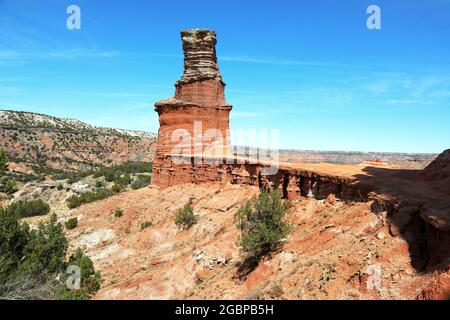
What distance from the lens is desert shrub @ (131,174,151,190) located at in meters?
51.7

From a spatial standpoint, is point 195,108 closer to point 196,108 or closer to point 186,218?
point 196,108

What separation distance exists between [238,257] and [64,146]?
3730 inches

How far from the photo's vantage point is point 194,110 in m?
31.3

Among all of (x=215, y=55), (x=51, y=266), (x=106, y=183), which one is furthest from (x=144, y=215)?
(x=106, y=183)

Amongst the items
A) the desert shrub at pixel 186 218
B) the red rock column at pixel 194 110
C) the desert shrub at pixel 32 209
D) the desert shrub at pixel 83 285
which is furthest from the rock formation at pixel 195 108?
the desert shrub at pixel 32 209

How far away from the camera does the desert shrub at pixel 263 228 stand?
1295cm

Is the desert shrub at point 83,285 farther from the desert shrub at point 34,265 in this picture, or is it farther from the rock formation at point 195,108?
the rock formation at point 195,108

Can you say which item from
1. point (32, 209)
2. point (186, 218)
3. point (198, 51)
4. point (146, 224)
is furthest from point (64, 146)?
point (186, 218)

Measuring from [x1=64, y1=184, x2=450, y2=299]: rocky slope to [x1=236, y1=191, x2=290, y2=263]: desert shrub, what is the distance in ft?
1.76

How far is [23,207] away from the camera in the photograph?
4156 cm

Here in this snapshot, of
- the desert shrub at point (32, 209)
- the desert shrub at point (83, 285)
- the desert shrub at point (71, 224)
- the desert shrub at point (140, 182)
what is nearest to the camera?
the desert shrub at point (83, 285)

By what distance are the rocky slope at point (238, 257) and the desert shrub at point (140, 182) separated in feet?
79.5

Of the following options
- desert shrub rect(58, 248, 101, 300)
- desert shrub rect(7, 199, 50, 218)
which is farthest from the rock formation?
desert shrub rect(7, 199, 50, 218)
